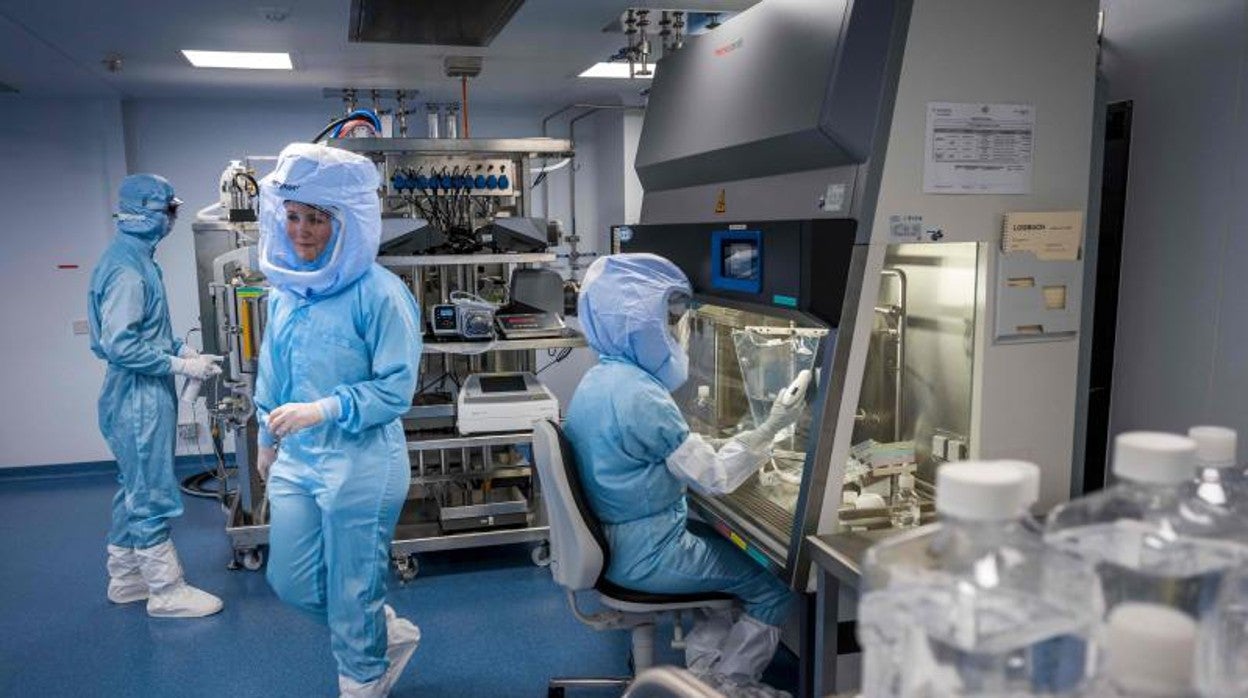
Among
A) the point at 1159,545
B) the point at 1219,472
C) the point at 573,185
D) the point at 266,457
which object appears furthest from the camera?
the point at 573,185

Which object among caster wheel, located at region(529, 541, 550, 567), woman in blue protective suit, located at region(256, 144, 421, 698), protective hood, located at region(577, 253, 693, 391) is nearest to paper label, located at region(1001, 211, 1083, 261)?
protective hood, located at region(577, 253, 693, 391)

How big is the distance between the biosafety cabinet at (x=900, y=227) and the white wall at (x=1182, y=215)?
17cm

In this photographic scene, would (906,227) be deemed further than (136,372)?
No

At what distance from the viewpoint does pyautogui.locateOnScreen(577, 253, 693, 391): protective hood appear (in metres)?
2.14

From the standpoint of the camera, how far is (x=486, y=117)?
576 centimetres

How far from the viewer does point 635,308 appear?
213 cm

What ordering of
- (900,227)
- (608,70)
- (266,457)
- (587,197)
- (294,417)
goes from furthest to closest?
(587,197) < (608,70) < (266,457) < (294,417) < (900,227)

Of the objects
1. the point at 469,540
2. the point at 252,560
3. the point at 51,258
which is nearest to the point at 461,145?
the point at 469,540

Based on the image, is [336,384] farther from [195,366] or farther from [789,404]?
[195,366]

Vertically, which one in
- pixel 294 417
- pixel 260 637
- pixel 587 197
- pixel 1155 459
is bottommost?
pixel 260 637

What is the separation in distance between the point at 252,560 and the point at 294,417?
1.88m

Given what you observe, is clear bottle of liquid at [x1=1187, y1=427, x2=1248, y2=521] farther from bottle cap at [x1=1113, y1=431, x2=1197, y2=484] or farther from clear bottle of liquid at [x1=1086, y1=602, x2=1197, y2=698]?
clear bottle of liquid at [x1=1086, y1=602, x2=1197, y2=698]

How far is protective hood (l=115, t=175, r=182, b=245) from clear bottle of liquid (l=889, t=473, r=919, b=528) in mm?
2860

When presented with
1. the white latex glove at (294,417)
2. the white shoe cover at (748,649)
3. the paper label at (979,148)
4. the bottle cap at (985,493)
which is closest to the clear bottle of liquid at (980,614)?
the bottle cap at (985,493)
